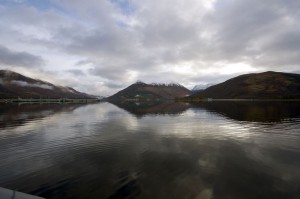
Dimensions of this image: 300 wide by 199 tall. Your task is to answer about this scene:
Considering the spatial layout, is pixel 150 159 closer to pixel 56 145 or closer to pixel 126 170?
pixel 126 170

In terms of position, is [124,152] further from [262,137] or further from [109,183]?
[262,137]

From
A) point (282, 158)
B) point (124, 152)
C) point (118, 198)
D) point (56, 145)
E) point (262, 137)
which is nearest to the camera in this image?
point (118, 198)

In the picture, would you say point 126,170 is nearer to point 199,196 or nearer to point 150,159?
point 150,159

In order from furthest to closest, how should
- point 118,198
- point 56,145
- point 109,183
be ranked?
point 56,145 → point 109,183 → point 118,198

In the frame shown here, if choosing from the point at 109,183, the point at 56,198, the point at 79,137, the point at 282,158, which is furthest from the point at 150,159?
the point at 79,137

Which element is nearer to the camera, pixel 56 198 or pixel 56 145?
pixel 56 198

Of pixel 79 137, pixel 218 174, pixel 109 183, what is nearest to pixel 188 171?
pixel 218 174

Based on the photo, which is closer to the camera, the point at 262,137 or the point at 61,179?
the point at 61,179

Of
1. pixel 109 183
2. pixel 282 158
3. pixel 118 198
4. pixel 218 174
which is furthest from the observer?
pixel 282 158

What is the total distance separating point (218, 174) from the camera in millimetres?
19141

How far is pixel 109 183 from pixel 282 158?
19.4 meters

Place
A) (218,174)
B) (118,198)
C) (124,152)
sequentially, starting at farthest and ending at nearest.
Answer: (124,152), (218,174), (118,198)

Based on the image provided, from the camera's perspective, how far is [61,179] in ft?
60.3

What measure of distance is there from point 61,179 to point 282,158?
23410mm
